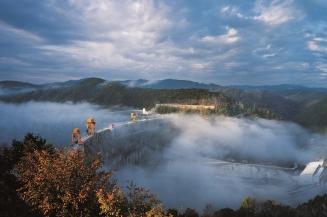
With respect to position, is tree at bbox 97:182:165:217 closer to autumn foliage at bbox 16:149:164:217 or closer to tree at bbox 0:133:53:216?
autumn foliage at bbox 16:149:164:217

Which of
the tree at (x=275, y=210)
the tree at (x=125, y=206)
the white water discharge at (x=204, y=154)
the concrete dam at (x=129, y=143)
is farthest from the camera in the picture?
the white water discharge at (x=204, y=154)

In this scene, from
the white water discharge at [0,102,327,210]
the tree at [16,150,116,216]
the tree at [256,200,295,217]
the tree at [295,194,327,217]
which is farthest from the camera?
the white water discharge at [0,102,327,210]

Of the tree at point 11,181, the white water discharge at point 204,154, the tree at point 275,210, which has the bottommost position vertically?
the white water discharge at point 204,154

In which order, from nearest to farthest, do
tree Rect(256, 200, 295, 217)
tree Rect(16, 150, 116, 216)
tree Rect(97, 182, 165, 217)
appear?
tree Rect(97, 182, 165, 217), tree Rect(16, 150, 116, 216), tree Rect(256, 200, 295, 217)

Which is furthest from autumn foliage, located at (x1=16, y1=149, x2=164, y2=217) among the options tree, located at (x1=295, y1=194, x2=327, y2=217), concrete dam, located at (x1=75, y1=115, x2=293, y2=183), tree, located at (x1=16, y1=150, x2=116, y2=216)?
concrete dam, located at (x1=75, y1=115, x2=293, y2=183)

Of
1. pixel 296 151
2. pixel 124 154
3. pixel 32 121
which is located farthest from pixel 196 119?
pixel 32 121

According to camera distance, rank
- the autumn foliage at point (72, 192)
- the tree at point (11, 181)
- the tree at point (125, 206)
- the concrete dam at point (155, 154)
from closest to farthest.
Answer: the tree at point (125, 206)
the autumn foliage at point (72, 192)
the tree at point (11, 181)
the concrete dam at point (155, 154)

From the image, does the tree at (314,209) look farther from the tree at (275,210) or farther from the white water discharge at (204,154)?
the white water discharge at (204,154)

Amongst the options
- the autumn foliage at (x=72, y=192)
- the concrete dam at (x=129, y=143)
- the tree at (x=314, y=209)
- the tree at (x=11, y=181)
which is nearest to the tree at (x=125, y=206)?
the autumn foliage at (x=72, y=192)

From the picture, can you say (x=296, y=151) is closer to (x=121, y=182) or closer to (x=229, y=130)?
(x=229, y=130)

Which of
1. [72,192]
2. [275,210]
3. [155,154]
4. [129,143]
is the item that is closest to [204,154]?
[155,154]

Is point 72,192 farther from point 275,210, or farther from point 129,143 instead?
point 129,143
